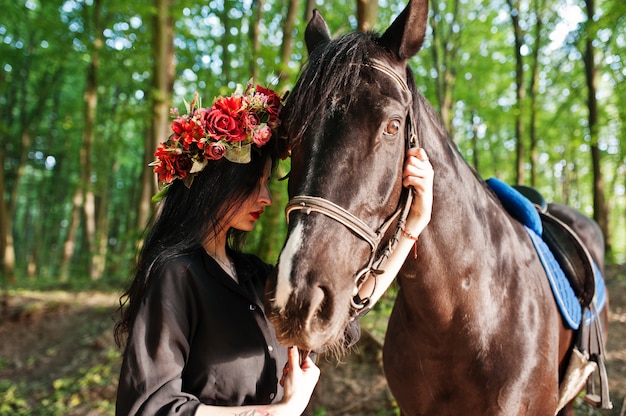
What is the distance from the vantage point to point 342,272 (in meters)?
1.26

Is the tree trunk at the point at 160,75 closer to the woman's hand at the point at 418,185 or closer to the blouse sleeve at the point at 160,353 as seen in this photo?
the blouse sleeve at the point at 160,353

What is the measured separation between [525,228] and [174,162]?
1990 millimetres

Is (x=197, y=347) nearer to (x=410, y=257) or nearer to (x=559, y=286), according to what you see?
(x=410, y=257)

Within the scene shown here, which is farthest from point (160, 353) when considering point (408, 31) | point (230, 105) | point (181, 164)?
point (408, 31)

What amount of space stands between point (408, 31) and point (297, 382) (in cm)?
132

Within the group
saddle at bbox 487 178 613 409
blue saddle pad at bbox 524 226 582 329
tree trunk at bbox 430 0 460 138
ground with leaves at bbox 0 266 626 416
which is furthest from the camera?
tree trunk at bbox 430 0 460 138

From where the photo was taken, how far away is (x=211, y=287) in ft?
4.99

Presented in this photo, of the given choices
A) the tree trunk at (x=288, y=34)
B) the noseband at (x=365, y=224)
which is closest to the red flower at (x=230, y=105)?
the noseband at (x=365, y=224)

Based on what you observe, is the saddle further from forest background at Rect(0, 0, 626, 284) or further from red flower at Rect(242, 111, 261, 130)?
forest background at Rect(0, 0, 626, 284)

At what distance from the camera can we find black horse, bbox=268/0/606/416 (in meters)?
1.24

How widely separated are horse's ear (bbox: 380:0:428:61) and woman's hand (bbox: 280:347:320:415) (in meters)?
1.17

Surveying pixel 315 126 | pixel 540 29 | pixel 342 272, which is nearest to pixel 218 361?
pixel 342 272

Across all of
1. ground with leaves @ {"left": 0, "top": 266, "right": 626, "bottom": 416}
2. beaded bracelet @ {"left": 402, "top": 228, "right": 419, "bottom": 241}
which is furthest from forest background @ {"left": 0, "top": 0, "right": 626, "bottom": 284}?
beaded bracelet @ {"left": 402, "top": 228, "right": 419, "bottom": 241}

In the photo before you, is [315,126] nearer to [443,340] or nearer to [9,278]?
[443,340]
